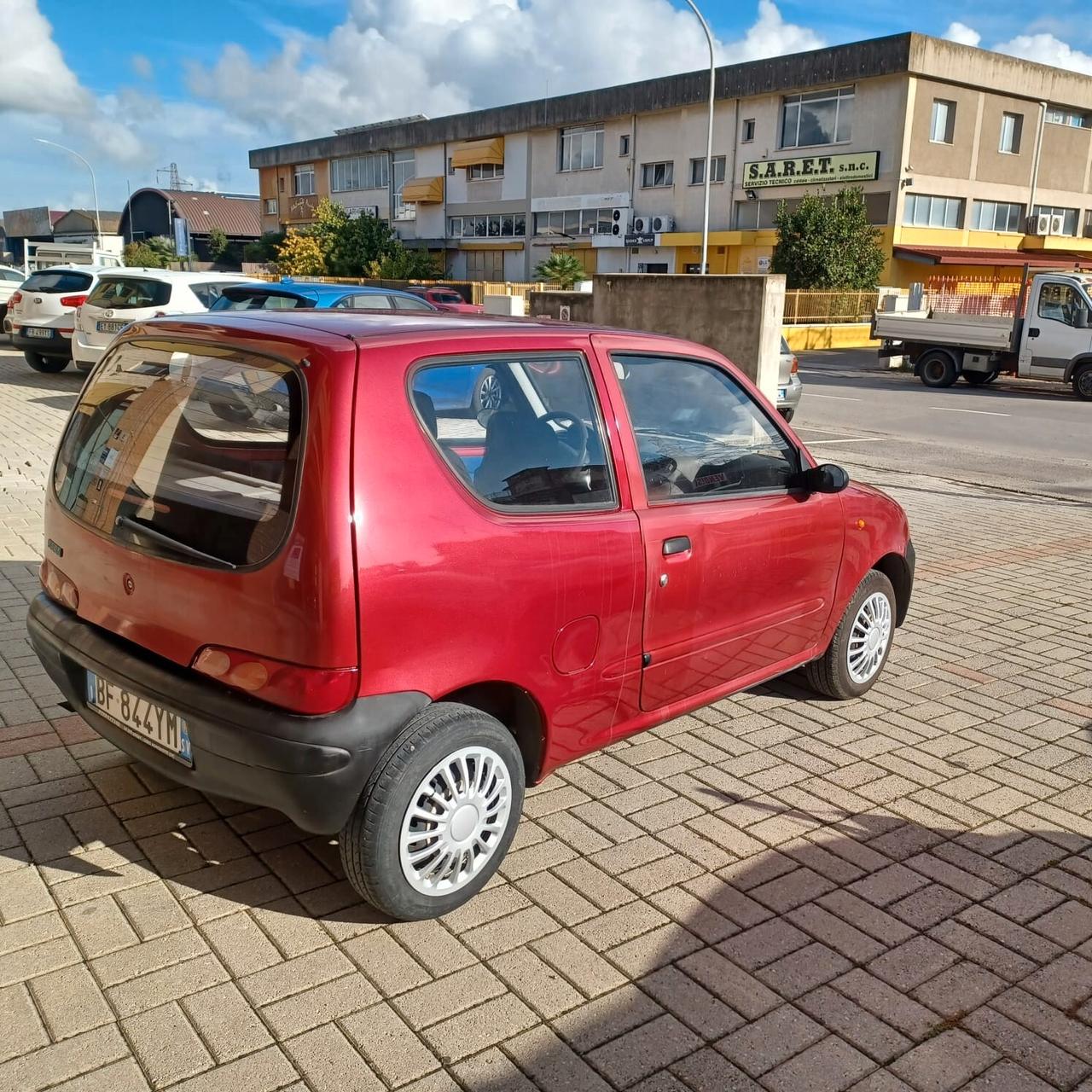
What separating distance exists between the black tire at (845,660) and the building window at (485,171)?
52592 mm

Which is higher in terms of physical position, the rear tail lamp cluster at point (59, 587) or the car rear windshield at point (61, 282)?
the car rear windshield at point (61, 282)

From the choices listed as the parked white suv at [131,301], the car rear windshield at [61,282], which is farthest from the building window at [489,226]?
the parked white suv at [131,301]

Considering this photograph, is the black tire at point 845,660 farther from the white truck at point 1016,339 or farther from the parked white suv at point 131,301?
the white truck at point 1016,339

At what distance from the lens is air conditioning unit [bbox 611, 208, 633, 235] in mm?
47031

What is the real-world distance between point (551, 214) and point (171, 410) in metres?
50.4

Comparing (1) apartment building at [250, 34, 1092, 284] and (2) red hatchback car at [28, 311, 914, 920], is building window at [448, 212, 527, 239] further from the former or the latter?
(2) red hatchback car at [28, 311, 914, 920]

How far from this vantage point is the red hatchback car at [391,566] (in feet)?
9.53

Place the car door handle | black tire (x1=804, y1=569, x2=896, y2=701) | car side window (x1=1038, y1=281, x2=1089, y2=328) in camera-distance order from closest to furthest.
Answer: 1. the car door handle
2. black tire (x1=804, y1=569, x2=896, y2=701)
3. car side window (x1=1038, y1=281, x2=1089, y2=328)

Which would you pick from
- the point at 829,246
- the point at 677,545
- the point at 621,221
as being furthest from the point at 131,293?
the point at 621,221

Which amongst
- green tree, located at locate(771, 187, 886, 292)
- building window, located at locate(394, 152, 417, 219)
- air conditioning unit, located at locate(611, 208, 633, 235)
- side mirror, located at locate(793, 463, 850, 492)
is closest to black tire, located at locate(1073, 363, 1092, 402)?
green tree, located at locate(771, 187, 886, 292)

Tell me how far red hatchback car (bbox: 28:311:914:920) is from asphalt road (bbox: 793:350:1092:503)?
848 centimetres

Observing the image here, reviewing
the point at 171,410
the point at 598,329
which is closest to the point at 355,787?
the point at 171,410

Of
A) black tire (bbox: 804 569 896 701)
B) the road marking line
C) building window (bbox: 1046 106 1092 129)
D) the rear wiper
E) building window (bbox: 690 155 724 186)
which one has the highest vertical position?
building window (bbox: 1046 106 1092 129)

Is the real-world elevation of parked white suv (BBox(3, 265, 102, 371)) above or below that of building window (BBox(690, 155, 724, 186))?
below
